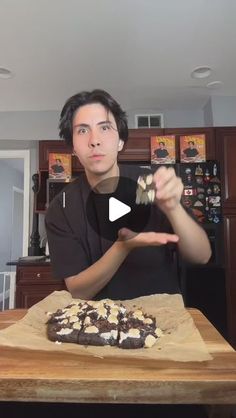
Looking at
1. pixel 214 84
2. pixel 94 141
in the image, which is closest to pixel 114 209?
pixel 94 141

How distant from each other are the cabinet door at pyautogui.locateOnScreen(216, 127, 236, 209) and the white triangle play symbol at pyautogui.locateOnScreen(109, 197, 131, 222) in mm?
1847

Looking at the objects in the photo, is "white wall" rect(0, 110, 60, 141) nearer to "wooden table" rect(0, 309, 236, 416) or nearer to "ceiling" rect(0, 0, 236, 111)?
"ceiling" rect(0, 0, 236, 111)

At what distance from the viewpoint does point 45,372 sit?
0.43 m

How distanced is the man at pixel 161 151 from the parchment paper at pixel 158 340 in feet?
5.55

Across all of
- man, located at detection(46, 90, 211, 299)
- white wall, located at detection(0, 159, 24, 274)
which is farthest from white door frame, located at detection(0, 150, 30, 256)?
man, located at detection(46, 90, 211, 299)

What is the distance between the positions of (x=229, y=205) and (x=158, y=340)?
76.7 inches

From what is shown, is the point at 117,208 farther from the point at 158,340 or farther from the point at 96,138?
the point at 158,340

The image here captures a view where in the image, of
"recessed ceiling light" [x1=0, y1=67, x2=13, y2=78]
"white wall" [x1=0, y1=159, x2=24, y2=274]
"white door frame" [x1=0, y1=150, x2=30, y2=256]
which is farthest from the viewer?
"white wall" [x1=0, y1=159, x2=24, y2=274]

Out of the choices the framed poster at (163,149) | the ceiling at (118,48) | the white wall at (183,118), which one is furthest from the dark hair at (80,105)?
the white wall at (183,118)

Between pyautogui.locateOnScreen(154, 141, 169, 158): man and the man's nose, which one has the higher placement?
pyautogui.locateOnScreen(154, 141, 169, 158): man

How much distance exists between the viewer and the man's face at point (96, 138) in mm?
652

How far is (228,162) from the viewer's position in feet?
7.80

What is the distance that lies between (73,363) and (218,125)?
8.07 ft

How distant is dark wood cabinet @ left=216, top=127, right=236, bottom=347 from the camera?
2.28 m
